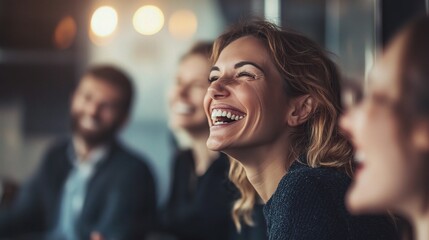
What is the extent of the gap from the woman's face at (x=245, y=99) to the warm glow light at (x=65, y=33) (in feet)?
8.41

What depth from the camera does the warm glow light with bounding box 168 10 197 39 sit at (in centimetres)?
369

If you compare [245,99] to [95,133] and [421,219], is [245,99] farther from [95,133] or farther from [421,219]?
[95,133]

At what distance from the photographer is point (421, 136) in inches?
33.1

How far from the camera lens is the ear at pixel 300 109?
4.28ft

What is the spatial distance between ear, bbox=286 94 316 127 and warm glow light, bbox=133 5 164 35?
8.11 feet

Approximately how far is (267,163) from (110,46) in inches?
100

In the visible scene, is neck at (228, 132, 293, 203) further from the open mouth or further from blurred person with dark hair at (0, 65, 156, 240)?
blurred person with dark hair at (0, 65, 156, 240)

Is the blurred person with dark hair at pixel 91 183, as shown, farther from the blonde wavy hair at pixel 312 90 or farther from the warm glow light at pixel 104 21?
the blonde wavy hair at pixel 312 90

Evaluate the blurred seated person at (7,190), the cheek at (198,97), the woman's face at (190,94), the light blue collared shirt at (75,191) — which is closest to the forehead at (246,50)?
the woman's face at (190,94)

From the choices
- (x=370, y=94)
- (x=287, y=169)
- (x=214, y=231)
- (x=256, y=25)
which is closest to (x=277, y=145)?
(x=287, y=169)

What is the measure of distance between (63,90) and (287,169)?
255 centimetres

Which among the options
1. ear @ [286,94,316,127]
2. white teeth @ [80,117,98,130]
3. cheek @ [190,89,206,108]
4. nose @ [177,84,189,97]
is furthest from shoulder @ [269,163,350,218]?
white teeth @ [80,117,98,130]

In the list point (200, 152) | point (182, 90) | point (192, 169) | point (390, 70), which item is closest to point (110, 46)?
point (182, 90)

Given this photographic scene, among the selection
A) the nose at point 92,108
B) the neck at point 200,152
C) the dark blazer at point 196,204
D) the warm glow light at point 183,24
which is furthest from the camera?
the warm glow light at point 183,24
